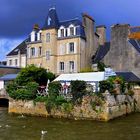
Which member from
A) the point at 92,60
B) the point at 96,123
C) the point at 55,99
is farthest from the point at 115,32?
the point at 96,123

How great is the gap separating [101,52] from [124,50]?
5492mm

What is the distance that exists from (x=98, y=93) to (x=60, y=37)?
19745 mm

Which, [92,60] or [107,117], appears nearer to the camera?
[107,117]

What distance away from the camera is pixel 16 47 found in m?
55.3

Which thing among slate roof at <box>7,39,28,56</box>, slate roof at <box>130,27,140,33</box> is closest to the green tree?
slate roof at <box>130,27,140,33</box>

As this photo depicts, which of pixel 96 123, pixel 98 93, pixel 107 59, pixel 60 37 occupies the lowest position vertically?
pixel 96 123

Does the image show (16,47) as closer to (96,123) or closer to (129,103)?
(129,103)

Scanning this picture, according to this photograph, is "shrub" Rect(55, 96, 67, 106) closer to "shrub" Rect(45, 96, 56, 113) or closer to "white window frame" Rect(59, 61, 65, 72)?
"shrub" Rect(45, 96, 56, 113)

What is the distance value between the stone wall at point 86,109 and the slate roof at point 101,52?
47.7 feet

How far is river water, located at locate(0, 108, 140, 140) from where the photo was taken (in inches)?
757

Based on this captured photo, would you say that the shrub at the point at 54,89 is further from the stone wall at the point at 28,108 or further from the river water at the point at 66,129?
the river water at the point at 66,129

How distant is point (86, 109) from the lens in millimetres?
26547

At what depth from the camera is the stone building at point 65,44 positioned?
4382cm

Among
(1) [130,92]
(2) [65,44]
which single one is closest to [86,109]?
(1) [130,92]
